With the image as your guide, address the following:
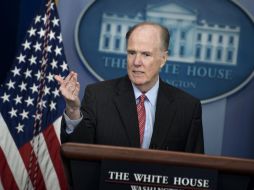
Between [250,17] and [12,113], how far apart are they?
5.35 ft

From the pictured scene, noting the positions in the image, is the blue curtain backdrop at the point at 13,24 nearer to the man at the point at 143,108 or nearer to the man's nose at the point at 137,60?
the man at the point at 143,108

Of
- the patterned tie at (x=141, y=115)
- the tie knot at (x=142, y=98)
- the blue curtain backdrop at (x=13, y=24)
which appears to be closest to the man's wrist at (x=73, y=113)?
the patterned tie at (x=141, y=115)

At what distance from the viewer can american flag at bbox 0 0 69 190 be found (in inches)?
116

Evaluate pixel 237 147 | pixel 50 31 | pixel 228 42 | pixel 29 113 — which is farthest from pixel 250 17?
pixel 29 113

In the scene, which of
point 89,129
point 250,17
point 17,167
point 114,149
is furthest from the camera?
point 250,17

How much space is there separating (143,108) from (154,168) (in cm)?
80

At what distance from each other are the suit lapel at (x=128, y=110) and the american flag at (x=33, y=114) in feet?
3.67

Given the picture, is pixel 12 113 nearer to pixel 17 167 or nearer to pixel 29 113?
pixel 29 113

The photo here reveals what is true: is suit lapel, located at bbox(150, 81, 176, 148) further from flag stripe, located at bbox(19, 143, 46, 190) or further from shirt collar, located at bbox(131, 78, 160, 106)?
flag stripe, located at bbox(19, 143, 46, 190)

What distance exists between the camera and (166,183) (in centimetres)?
115

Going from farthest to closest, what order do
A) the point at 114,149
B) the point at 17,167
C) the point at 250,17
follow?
the point at 250,17
the point at 17,167
the point at 114,149

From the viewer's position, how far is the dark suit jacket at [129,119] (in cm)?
173

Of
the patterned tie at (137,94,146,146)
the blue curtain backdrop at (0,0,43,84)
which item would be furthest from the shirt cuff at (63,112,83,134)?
the blue curtain backdrop at (0,0,43,84)

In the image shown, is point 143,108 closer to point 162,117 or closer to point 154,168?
point 162,117
